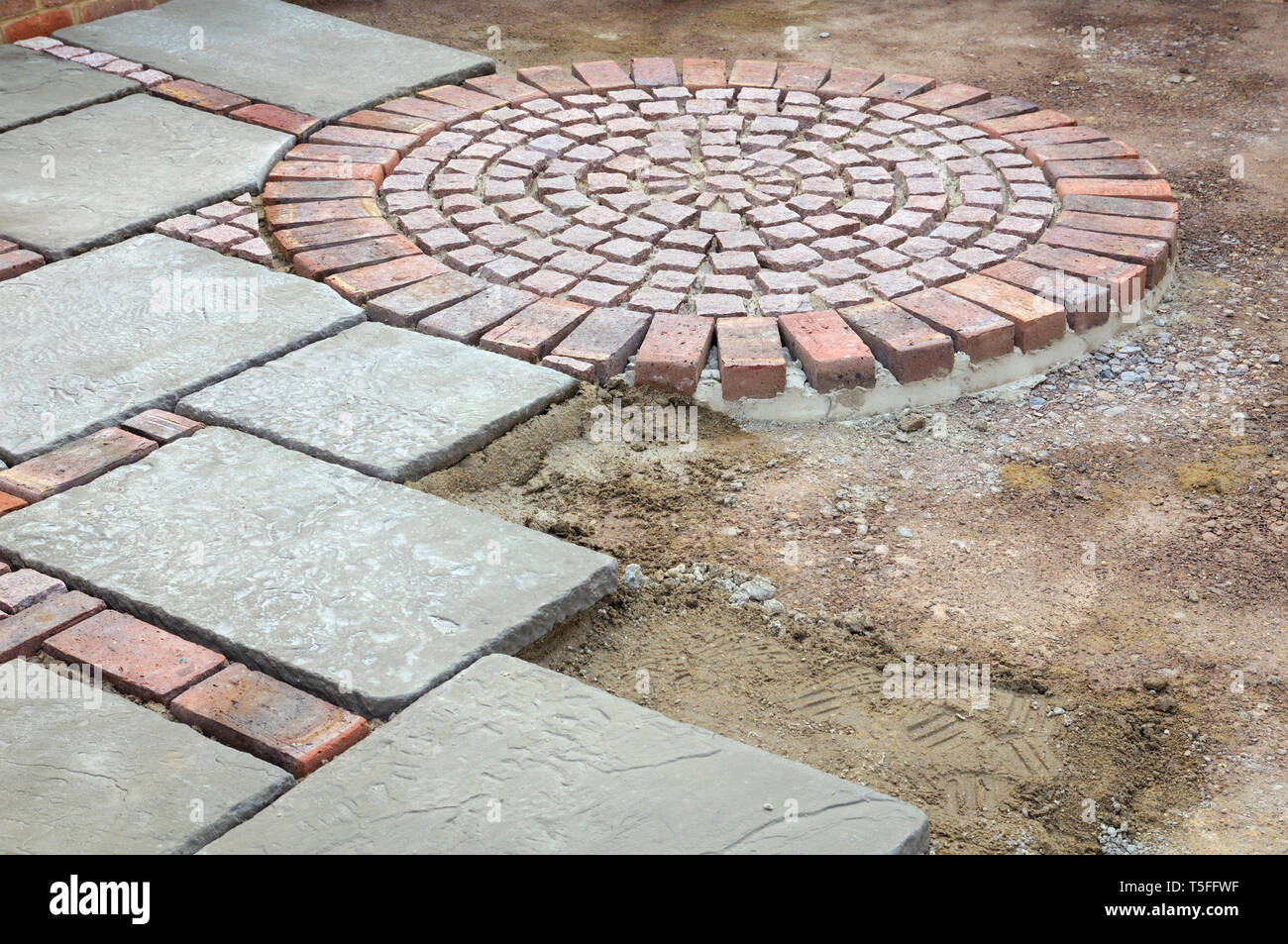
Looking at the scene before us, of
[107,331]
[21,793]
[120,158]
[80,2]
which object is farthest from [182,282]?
[80,2]

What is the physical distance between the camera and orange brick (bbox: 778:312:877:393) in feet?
11.6

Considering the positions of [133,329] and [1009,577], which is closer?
[1009,577]

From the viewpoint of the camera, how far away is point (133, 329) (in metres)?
3.61

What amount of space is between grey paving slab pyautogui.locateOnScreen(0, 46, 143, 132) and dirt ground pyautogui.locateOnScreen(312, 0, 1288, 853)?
110 inches

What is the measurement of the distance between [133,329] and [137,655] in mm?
1397

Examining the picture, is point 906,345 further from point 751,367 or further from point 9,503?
point 9,503

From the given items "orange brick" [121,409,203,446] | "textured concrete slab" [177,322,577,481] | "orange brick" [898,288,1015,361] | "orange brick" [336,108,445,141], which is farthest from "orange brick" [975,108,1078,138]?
"orange brick" [121,409,203,446]

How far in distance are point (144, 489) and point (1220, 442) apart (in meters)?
2.69

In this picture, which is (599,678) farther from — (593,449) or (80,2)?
(80,2)

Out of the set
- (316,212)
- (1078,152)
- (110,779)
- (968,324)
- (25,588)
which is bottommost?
(110,779)

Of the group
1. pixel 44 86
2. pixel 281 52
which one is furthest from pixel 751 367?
pixel 44 86

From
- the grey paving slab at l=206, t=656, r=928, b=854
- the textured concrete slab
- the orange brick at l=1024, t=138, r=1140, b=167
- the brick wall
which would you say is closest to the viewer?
the grey paving slab at l=206, t=656, r=928, b=854

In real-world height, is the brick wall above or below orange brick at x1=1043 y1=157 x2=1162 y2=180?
above

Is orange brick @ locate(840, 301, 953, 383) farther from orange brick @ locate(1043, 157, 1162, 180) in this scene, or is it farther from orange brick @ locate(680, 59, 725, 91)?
orange brick @ locate(680, 59, 725, 91)
